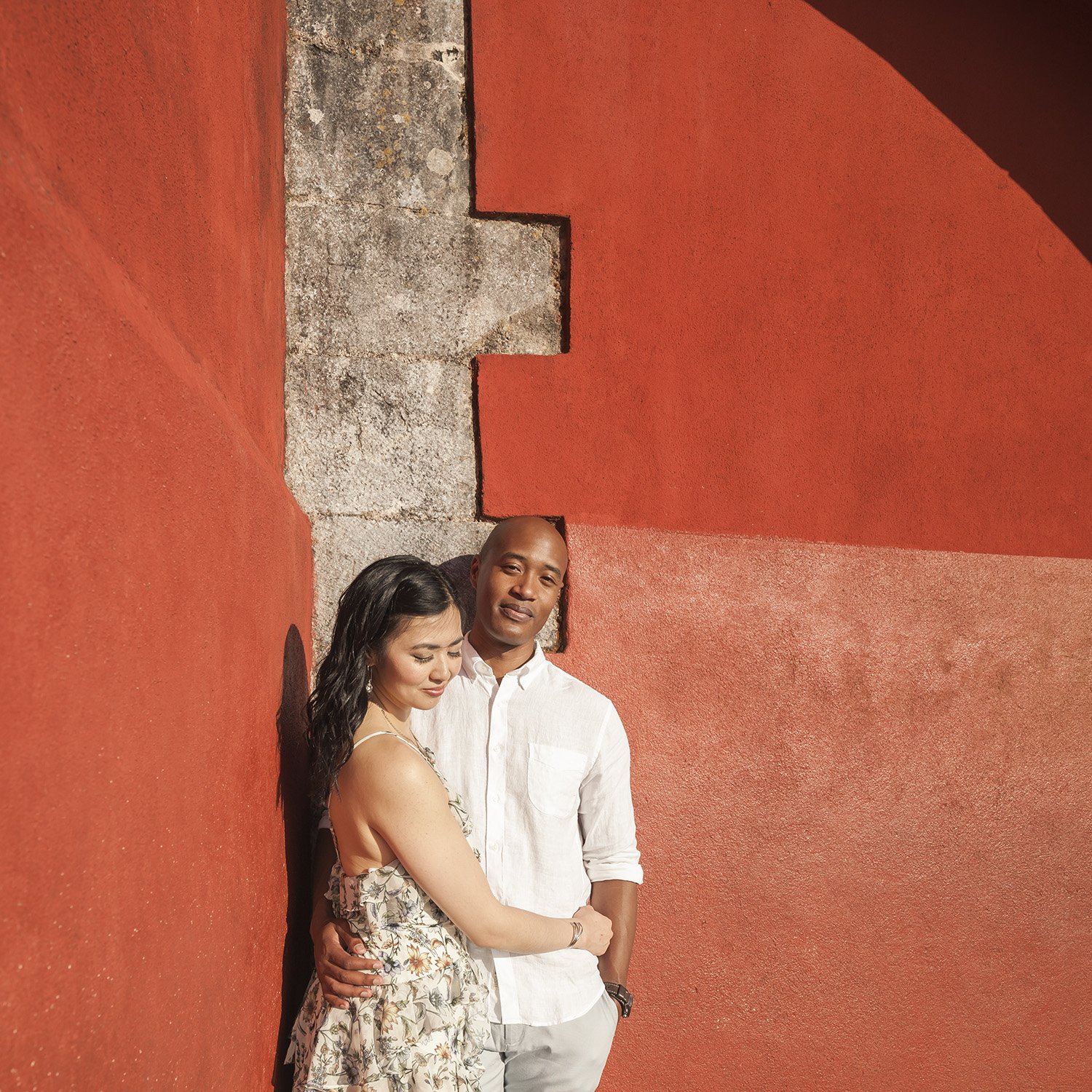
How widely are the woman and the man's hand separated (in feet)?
0.07

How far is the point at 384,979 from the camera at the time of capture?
1660 millimetres

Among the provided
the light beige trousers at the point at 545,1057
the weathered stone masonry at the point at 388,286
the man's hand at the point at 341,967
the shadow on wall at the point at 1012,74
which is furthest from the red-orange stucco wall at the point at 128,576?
the shadow on wall at the point at 1012,74

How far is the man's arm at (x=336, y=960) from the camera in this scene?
166 cm

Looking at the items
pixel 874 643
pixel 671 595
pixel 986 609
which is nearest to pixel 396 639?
pixel 671 595

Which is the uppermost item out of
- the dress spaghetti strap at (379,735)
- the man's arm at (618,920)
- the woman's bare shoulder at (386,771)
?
the dress spaghetti strap at (379,735)

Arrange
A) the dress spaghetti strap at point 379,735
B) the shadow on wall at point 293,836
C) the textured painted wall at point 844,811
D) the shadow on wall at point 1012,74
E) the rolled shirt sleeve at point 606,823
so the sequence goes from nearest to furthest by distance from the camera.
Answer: the dress spaghetti strap at point 379,735 < the shadow on wall at point 293,836 < the rolled shirt sleeve at point 606,823 < the textured painted wall at point 844,811 < the shadow on wall at point 1012,74

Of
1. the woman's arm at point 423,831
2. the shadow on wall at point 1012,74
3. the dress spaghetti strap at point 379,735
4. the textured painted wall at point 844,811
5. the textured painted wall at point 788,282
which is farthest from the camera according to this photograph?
the shadow on wall at point 1012,74

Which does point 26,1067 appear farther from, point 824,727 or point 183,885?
point 824,727

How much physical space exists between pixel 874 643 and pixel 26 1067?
2.39 metres

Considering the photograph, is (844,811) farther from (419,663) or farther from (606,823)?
(419,663)

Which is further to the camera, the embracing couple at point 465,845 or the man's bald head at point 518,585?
the man's bald head at point 518,585

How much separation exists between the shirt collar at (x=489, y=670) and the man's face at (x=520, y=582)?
0.20ft

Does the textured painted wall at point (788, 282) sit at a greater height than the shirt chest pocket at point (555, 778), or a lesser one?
greater

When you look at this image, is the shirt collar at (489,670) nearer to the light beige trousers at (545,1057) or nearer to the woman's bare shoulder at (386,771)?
the woman's bare shoulder at (386,771)
